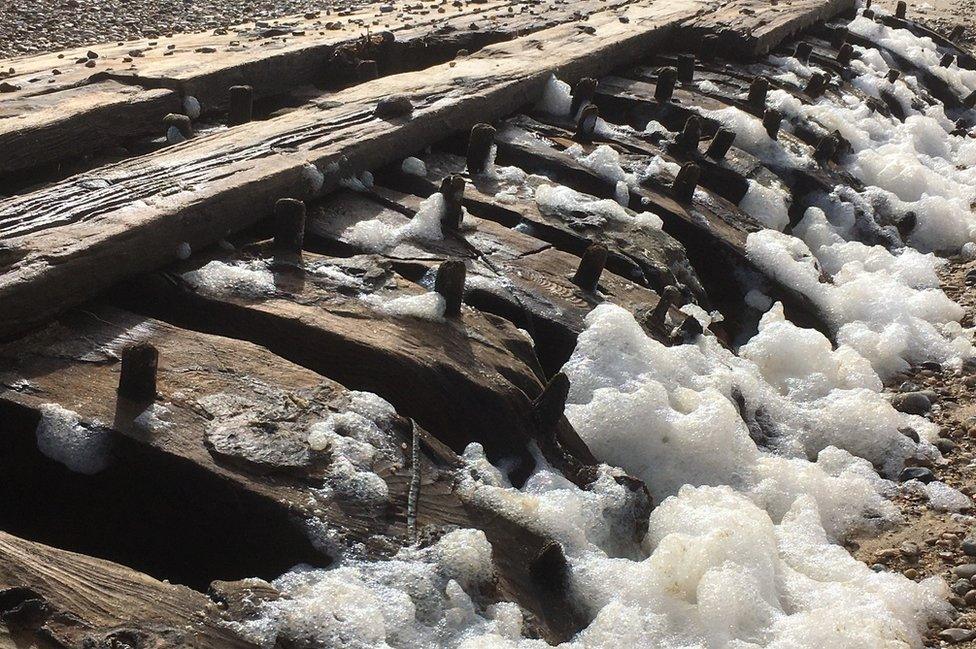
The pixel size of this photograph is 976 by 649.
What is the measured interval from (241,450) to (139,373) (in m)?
0.37

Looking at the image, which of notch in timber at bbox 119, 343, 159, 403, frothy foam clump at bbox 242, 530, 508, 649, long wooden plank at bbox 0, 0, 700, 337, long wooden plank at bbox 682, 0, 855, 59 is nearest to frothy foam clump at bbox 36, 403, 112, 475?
notch in timber at bbox 119, 343, 159, 403

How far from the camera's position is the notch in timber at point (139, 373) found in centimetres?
283

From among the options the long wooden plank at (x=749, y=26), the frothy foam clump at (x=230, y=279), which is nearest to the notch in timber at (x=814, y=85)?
the long wooden plank at (x=749, y=26)

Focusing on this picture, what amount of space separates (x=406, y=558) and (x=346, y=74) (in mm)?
4586

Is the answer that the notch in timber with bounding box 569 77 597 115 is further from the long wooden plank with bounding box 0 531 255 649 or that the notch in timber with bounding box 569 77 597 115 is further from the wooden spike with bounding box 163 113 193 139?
the long wooden plank with bounding box 0 531 255 649

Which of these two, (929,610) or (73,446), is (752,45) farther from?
(73,446)

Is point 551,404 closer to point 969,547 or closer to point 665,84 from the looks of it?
point 969,547

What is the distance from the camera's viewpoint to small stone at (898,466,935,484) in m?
4.64

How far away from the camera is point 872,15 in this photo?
12.3 meters

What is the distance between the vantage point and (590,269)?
453 centimetres

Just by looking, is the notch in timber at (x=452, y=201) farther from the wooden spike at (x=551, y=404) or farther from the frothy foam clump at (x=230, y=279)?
the wooden spike at (x=551, y=404)

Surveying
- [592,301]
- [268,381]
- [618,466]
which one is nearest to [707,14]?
[592,301]

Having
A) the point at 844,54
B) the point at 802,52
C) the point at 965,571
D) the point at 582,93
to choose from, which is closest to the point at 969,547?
the point at 965,571

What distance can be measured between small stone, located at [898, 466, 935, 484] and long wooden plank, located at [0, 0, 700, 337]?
297cm
